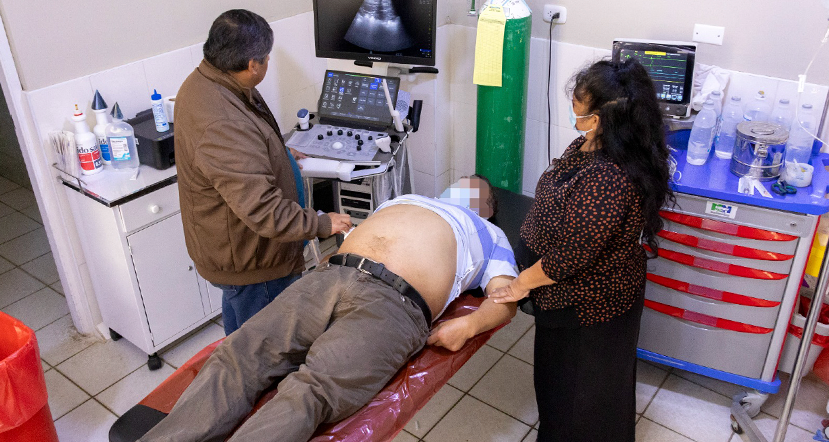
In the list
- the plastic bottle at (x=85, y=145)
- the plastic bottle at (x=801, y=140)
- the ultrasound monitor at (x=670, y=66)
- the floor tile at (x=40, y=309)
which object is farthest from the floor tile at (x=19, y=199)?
the plastic bottle at (x=801, y=140)

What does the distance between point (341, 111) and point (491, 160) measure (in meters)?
0.77

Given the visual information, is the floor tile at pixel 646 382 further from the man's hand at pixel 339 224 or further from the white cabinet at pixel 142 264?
the white cabinet at pixel 142 264

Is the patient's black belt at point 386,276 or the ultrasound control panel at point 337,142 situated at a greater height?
the ultrasound control panel at point 337,142

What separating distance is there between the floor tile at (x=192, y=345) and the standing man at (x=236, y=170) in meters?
0.77

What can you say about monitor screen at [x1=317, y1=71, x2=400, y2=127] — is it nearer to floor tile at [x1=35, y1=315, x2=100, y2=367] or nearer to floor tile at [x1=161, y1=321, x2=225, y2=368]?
floor tile at [x1=161, y1=321, x2=225, y2=368]

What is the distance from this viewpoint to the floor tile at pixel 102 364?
273 centimetres

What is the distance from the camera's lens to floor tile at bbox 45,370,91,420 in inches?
102

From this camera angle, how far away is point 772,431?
250cm

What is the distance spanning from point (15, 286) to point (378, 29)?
2.14 meters

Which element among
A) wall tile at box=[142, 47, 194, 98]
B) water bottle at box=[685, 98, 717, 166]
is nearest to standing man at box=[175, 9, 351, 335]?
wall tile at box=[142, 47, 194, 98]

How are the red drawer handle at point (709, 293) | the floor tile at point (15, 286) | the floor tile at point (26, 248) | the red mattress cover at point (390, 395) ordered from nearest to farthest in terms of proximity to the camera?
the red mattress cover at point (390, 395)
the red drawer handle at point (709, 293)
the floor tile at point (15, 286)
the floor tile at point (26, 248)

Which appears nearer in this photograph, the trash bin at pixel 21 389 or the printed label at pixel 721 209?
the trash bin at pixel 21 389

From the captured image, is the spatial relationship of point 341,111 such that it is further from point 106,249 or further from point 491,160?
point 106,249

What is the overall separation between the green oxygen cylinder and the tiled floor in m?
0.73
